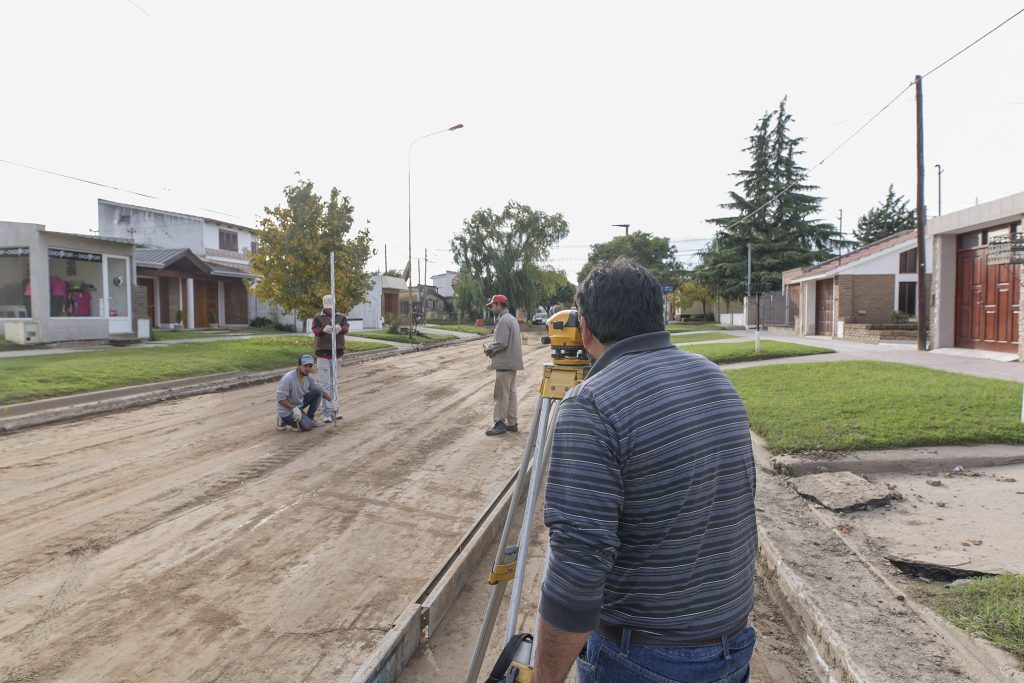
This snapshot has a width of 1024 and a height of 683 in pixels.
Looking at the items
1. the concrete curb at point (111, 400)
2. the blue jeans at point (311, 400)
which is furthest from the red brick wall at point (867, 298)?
the blue jeans at point (311, 400)

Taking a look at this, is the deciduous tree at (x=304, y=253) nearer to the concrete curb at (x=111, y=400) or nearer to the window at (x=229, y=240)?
the concrete curb at (x=111, y=400)

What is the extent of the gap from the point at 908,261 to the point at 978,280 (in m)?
12.4

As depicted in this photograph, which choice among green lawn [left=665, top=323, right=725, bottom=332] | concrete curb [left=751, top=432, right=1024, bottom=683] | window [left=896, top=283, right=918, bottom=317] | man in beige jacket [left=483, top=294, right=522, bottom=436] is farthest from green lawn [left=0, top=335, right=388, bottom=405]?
window [left=896, top=283, right=918, bottom=317]

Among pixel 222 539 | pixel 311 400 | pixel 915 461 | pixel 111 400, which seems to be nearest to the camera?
pixel 222 539

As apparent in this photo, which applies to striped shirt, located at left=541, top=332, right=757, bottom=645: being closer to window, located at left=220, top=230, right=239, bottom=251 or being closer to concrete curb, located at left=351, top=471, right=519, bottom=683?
concrete curb, located at left=351, top=471, right=519, bottom=683

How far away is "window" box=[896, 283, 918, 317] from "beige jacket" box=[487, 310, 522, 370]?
23781mm

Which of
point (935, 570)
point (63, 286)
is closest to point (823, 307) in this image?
point (935, 570)

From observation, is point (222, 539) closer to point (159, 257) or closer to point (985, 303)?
point (985, 303)

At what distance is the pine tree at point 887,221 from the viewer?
57.1 m

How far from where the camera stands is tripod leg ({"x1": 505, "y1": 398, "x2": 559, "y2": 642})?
2059 millimetres

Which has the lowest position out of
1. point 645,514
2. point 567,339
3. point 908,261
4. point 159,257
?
point 645,514

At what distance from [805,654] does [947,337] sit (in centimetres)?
1615

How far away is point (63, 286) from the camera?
19828 mm

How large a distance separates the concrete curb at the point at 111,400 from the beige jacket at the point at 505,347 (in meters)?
6.28
